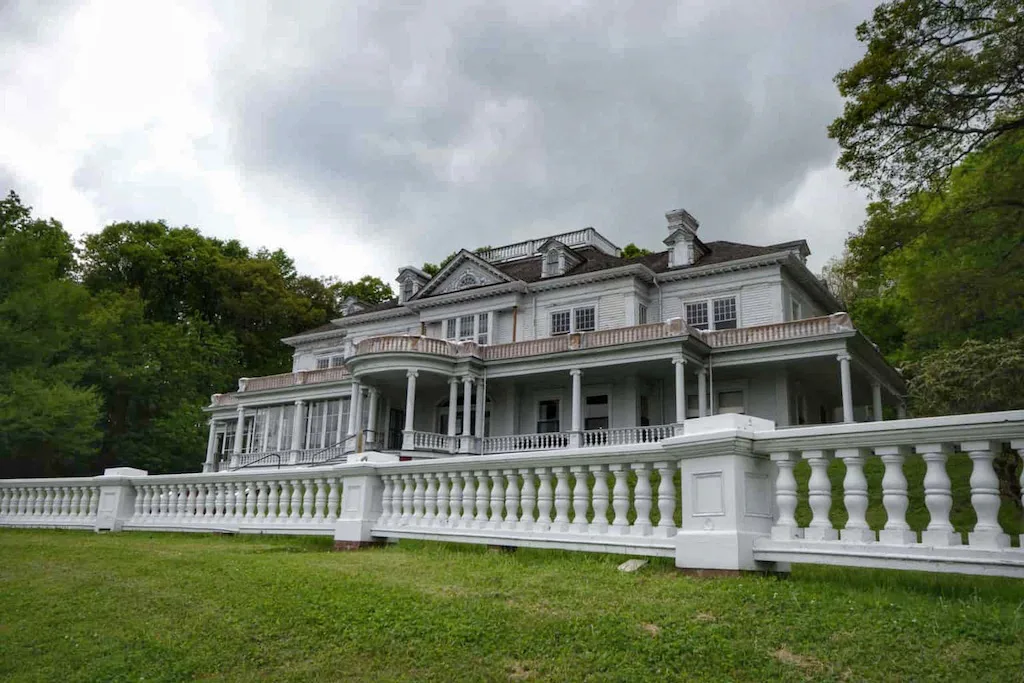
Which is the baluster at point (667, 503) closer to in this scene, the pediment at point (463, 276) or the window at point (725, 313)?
the window at point (725, 313)

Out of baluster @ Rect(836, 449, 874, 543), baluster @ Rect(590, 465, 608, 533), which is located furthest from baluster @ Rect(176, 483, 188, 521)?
baluster @ Rect(836, 449, 874, 543)

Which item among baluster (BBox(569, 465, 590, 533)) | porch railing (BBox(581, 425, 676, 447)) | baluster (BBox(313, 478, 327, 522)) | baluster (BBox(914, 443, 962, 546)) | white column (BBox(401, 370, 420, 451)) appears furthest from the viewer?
white column (BBox(401, 370, 420, 451))

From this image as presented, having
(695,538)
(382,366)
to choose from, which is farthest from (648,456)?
(382,366)

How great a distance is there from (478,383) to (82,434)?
13293 mm

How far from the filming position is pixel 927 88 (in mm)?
12766

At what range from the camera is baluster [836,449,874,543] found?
5035mm

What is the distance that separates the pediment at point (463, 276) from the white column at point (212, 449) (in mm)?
12003

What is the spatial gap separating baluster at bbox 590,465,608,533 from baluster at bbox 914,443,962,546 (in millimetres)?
2537

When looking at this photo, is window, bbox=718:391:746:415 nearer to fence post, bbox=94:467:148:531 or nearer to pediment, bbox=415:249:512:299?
pediment, bbox=415:249:512:299

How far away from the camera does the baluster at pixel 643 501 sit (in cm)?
630

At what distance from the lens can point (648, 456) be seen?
20.6 ft

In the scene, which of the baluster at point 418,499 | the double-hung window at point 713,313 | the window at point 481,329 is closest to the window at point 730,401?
the double-hung window at point 713,313

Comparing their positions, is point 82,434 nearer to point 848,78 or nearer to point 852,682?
point 848,78

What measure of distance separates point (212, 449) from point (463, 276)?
1446 cm
